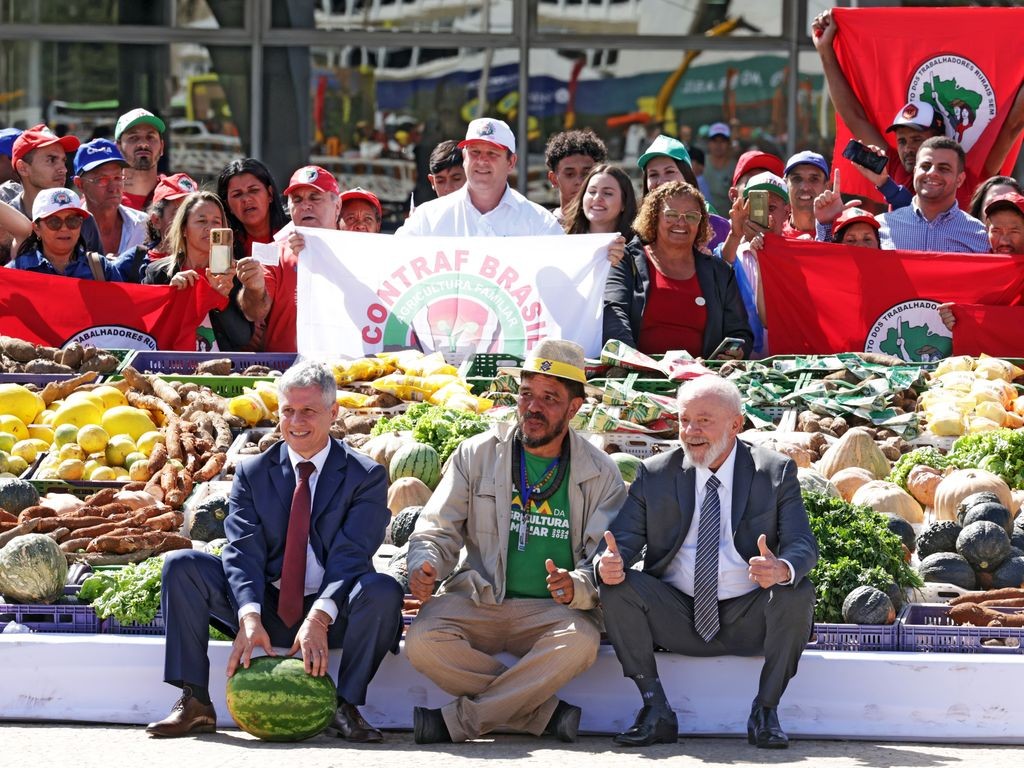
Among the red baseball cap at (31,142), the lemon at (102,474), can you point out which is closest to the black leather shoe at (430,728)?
the lemon at (102,474)

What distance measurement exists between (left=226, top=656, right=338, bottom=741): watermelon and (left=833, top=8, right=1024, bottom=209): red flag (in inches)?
294

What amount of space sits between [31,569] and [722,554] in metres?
2.81

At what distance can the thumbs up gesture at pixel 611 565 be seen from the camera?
22.8ft

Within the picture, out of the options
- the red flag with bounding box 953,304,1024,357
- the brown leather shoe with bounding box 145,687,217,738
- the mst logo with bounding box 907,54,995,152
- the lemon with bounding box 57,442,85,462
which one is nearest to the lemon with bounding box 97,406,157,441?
the lemon with bounding box 57,442,85,462

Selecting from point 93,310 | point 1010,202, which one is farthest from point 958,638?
point 93,310

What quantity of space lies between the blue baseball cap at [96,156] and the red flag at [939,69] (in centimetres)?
521

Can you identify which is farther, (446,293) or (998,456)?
(446,293)

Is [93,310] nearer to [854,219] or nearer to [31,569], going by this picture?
[31,569]

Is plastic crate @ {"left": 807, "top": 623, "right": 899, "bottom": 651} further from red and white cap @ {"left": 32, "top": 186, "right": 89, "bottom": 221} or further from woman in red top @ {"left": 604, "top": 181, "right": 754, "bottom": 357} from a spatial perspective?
red and white cap @ {"left": 32, "top": 186, "right": 89, "bottom": 221}

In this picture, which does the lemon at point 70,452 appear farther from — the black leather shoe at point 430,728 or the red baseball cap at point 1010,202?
the red baseball cap at point 1010,202

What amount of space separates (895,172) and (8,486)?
709 centimetres

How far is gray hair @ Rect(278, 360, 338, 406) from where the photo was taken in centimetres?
712

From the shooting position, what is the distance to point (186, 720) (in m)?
6.89

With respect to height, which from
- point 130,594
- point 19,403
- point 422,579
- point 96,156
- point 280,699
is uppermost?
point 96,156
